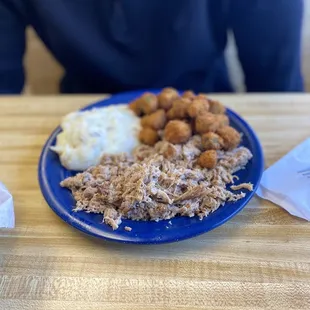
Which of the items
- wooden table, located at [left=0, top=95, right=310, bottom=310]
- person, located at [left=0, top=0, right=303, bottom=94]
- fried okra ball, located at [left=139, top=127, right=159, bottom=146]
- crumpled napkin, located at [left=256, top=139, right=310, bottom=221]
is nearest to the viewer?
wooden table, located at [left=0, top=95, right=310, bottom=310]

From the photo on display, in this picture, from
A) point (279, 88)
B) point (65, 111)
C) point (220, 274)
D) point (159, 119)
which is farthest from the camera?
point (279, 88)

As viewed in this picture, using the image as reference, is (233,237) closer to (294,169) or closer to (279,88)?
(294,169)

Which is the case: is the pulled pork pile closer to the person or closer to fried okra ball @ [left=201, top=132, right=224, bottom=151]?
fried okra ball @ [left=201, top=132, right=224, bottom=151]

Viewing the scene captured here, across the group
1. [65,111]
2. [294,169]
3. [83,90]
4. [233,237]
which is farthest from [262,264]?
[83,90]

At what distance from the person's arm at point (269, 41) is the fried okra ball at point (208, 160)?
49 cm

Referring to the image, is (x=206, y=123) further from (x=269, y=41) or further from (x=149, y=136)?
(x=269, y=41)

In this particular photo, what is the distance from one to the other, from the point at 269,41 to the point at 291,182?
50cm

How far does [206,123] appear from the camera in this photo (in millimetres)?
933

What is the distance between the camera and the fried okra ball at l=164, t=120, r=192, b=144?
0.94 meters

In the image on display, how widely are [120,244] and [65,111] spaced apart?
0.48m

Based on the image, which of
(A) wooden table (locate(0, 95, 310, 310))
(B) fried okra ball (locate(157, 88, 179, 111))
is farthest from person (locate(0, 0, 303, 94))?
(A) wooden table (locate(0, 95, 310, 310))

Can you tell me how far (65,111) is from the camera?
1.19 meters

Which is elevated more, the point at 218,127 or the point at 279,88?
the point at 218,127

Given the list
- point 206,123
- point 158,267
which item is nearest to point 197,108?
point 206,123
